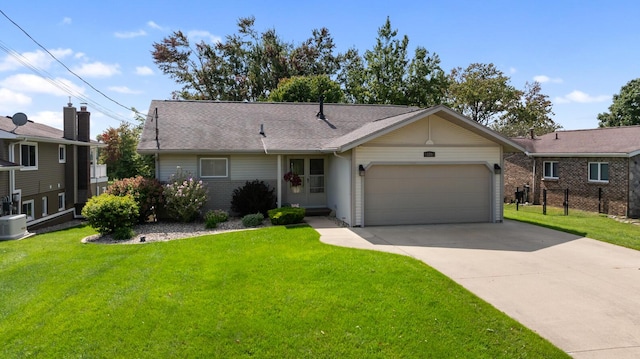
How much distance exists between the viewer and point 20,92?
1855 centimetres

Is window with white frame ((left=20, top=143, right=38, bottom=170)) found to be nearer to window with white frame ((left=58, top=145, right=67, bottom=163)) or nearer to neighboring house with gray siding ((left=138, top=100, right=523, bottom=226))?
window with white frame ((left=58, top=145, right=67, bottom=163))

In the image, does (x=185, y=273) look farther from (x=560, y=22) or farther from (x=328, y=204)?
(x=560, y=22)

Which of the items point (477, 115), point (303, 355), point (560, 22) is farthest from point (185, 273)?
point (477, 115)

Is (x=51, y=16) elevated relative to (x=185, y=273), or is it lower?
elevated

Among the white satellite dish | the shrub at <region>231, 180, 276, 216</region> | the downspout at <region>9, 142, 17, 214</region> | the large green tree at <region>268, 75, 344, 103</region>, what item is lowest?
the shrub at <region>231, 180, 276, 216</region>

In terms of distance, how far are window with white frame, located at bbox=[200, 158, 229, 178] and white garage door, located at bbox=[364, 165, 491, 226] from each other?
18.0 ft

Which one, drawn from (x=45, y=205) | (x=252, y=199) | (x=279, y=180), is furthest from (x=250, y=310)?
(x=45, y=205)

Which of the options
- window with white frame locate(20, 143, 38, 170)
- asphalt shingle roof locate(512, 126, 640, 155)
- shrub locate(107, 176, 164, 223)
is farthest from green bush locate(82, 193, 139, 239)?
asphalt shingle roof locate(512, 126, 640, 155)

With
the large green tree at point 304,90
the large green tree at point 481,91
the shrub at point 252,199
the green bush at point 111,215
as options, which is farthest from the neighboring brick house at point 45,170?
the large green tree at point 481,91

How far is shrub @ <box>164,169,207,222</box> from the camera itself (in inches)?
533

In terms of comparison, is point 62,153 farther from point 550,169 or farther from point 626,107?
point 626,107

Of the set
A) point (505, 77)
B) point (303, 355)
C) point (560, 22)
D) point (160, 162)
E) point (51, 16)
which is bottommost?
point (303, 355)

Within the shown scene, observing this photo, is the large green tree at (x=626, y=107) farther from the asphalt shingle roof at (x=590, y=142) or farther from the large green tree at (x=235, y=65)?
the large green tree at (x=235, y=65)

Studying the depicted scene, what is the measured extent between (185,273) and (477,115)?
3976cm
